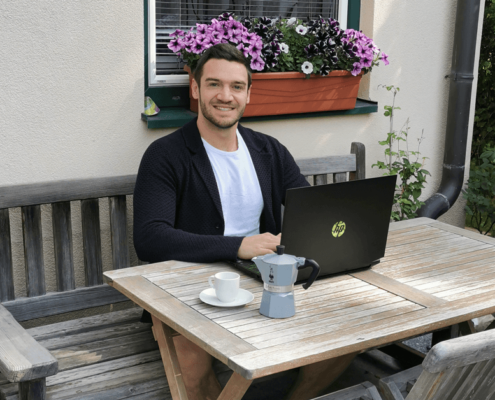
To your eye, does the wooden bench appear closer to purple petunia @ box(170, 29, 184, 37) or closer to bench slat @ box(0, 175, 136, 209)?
bench slat @ box(0, 175, 136, 209)

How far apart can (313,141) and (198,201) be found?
Result: 1.31 m

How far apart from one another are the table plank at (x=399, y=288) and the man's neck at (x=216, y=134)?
0.90 meters

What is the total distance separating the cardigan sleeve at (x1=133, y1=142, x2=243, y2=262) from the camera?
8.06ft

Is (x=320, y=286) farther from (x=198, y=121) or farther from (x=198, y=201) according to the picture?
(x=198, y=121)

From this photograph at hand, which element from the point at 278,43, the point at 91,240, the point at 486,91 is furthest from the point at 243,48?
the point at 486,91

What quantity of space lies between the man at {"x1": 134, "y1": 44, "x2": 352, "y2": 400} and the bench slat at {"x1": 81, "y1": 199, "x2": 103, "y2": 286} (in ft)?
1.14

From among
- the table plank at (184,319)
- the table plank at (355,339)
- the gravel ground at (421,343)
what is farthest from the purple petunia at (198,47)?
the gravel ground at (421,343)

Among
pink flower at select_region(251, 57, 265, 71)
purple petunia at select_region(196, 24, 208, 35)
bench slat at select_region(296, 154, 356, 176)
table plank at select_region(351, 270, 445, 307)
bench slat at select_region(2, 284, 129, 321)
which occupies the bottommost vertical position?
bench slat at select_region(2, 284, 129, 321)

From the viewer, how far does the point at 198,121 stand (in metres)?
2.99

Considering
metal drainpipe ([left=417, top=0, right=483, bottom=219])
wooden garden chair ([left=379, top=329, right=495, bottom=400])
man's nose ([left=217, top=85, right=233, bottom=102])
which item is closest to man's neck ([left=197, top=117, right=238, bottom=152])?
man's nose ([left=217, top=85, right=233, bottom=102])

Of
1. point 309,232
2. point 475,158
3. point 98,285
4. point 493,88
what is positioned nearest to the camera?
point 309,232

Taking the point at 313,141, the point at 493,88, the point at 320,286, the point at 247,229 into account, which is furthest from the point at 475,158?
the point at 320,286

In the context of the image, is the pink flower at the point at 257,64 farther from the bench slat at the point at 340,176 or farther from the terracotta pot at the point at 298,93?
the bench slat at the point at 340,176

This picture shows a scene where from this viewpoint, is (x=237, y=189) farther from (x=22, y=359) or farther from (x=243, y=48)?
(x=22, y=359)
